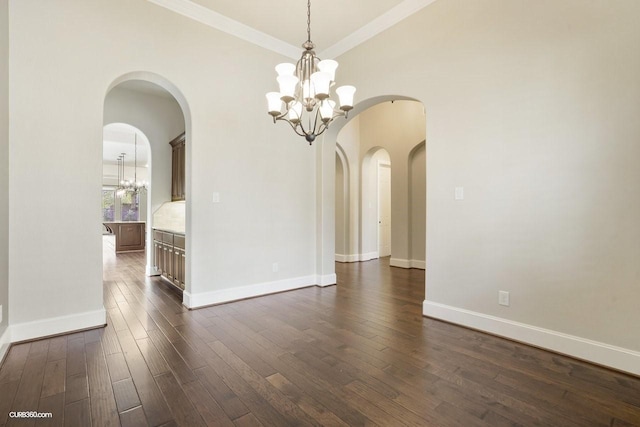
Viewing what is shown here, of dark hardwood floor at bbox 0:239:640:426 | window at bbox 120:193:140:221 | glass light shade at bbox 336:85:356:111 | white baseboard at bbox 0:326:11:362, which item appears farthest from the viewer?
window at bbox 120:193:140:221

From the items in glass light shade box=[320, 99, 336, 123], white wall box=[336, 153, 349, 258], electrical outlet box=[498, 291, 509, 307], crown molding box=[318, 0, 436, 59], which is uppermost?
crown molding box=[318, 0, 436, 59]

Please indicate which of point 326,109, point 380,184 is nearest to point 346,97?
point 326,109

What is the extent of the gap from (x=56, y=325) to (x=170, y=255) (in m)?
1.77

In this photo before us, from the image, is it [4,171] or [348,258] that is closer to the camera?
[4,171]

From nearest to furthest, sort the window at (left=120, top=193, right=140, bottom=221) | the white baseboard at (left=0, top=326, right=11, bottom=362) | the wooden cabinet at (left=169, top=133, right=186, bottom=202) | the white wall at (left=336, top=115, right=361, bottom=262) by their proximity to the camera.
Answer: the white baseboard at (left=0, top=326, right=11, bottom=362)
the wooden cabinet at (left=169, top=133, right=186, bottom=202)
the white wall at (left=336, top=115, right=361, bottom=262)
the window at (left=120, top=193, right=140, bottom=221)

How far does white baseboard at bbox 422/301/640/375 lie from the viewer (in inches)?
83.7

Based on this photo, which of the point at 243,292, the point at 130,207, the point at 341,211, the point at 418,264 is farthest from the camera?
the point at 130,207

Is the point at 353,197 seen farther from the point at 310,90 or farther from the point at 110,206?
the point at 110,206

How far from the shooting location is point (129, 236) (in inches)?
340

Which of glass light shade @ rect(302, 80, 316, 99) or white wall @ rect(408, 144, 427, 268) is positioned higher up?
glass light shade @ rect(302, 80, 316, 99)

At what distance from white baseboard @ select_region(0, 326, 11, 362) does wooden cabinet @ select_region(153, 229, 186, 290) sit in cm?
162

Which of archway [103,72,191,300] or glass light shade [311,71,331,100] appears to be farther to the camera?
archway [103,72,191,300]

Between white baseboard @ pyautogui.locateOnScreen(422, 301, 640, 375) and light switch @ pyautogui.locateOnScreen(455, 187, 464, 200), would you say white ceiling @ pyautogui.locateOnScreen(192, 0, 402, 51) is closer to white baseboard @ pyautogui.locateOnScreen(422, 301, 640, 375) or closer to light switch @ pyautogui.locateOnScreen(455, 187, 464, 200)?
light switch @ pyautogui.locateOnScreen(455, 187, 464, 200)

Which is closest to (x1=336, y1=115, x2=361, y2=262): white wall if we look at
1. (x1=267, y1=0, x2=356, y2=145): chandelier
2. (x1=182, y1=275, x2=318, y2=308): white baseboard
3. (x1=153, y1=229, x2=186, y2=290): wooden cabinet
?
(x1=182, y1=275, x2=318, y2=308): white baseboard
